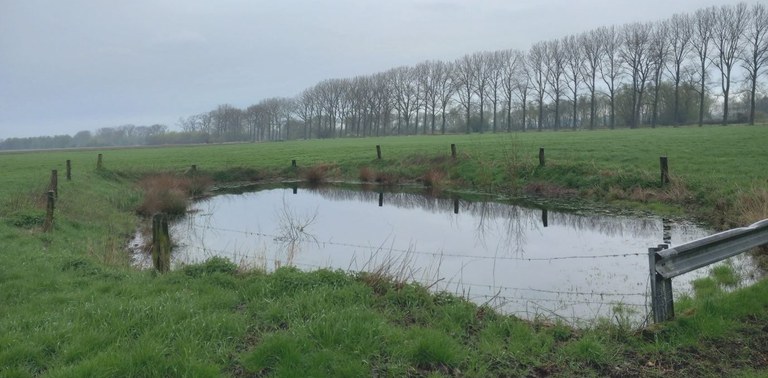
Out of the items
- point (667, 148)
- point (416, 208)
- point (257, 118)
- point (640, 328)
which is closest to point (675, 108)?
point (667, 148)

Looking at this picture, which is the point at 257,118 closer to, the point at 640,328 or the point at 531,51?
the point at 531,51

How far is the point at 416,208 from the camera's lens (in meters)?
20.6

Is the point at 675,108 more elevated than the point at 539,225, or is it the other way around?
the point at 675,108

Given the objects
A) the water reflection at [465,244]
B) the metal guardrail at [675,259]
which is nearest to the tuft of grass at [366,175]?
the water reflection at [465,244]

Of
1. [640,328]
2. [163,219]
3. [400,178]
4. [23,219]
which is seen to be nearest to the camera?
[640,328]

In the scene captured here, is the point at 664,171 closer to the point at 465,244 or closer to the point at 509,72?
the point at 465,244

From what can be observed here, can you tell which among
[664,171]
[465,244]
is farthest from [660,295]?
[664,171]

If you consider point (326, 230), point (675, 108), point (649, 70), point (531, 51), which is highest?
point (531, 51)

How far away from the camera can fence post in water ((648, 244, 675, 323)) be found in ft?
18.7

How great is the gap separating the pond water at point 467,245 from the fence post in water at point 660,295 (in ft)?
4.16

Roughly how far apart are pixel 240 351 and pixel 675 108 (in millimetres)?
75042

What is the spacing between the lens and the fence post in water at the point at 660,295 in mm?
5707

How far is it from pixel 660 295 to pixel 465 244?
799cm

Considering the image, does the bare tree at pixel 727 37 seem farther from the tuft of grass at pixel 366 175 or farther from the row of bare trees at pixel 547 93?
the tuft of grass at pixel 366 175
